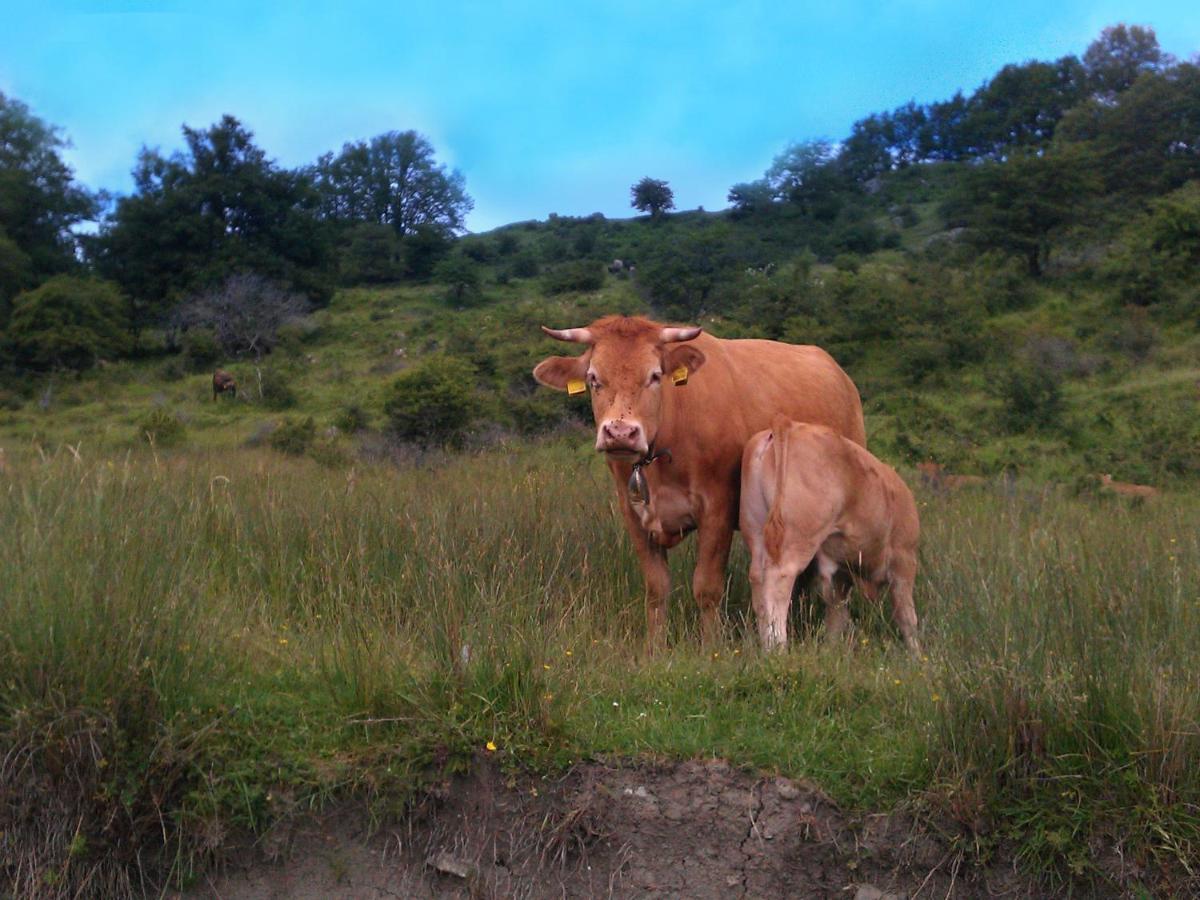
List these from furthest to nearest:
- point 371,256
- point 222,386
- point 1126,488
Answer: point 371,256, point 222,386, point 1126,488

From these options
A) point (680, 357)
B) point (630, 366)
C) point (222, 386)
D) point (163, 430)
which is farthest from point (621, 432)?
point (222, 386)

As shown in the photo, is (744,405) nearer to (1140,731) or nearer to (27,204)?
(1140,731)

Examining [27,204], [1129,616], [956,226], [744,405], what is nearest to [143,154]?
[27,204]

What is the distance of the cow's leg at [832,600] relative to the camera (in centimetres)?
654

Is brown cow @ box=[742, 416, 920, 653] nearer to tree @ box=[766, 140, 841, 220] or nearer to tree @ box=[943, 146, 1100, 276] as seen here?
tree @ box=[943, 146, 1100, 276]

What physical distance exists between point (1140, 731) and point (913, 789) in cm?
83

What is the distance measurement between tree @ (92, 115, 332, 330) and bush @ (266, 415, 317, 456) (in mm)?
18526

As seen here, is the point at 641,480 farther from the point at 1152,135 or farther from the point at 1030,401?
the point at 1152,135

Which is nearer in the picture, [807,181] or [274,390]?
[274,390]

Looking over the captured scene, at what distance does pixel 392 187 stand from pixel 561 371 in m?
42.4

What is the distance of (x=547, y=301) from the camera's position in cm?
3406

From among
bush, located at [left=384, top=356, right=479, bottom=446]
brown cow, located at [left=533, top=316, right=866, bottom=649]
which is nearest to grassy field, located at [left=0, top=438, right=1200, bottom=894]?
brown cow, located at [left=533, top=316, right=866, bottom=649]

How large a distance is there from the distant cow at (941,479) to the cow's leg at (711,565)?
7028mm

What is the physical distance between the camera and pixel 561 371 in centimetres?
709
